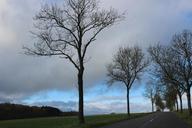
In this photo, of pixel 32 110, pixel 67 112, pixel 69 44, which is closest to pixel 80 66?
pixel 69 44

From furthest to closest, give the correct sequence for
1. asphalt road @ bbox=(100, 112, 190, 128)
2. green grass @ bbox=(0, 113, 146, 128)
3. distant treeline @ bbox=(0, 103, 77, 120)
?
distant treeline @ bbox=(0, 103, 77, 120), green grass @ bbox=(0, 113, 146, 128), asphalt road @ bbox=(100, 112, 190, 128)

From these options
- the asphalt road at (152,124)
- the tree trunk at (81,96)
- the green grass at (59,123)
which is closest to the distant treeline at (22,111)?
the green grass at (59,123)

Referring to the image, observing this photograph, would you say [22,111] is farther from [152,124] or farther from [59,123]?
[152,124]

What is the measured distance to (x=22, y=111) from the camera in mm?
98062

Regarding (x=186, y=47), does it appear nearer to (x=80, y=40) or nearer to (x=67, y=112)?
(x=80, y=40)

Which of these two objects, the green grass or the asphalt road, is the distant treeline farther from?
the asphalt road

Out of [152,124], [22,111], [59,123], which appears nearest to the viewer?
[152,124]

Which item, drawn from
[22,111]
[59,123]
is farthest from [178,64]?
[22,111]

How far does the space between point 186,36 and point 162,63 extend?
6.47 metres

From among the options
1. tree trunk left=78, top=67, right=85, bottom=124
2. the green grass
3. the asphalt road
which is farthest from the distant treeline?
tree trunk left=78, top=67, right=85, bottom=124

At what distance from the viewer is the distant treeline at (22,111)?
92.0 m

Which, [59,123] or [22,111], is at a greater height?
[22,111]

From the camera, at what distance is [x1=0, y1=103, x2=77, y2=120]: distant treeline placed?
9200cm

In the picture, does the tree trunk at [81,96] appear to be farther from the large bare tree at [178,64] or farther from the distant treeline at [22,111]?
the distant treeline at [22,111]
